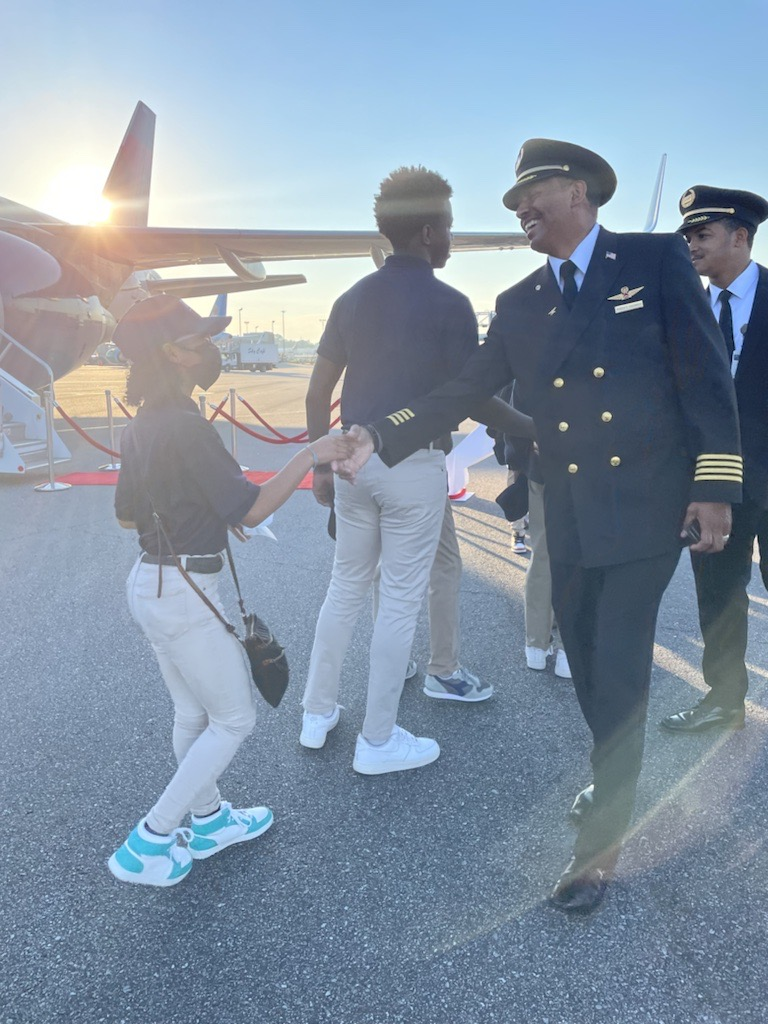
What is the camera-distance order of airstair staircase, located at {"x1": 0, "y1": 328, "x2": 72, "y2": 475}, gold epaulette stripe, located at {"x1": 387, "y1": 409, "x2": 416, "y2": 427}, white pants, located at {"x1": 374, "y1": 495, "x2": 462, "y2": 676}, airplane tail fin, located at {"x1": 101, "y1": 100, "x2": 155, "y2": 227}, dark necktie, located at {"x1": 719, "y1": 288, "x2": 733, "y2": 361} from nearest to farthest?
gold epaulette stripe, located at {"x1": 387, "y1": 409, "x2": 416, "y2": 427} < dark necktie, located at {"x1": 719, "y1": 288, "x2": 733, "y2": 361} < white pants, located at {"x1": 374, "y1": 495, "x2": 462, "y2": 676} < airstair staircase, located at {"x1": 0, "y1": 328, "x2": 72, "y2": 475} < airplane tail fin, located at {"x1": 101, "y1": 100, "x2": 155, "y2": 227}

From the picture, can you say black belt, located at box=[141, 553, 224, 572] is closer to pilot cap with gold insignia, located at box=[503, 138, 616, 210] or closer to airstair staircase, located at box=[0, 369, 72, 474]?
pilot cap with gold insignia, located at box=[503, 138, 616, 210]

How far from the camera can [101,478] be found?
9258 mm

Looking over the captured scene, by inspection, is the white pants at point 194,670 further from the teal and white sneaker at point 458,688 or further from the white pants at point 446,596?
the teal and white sneaker at point 458,688

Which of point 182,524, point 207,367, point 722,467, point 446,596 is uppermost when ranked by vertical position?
point 207,367

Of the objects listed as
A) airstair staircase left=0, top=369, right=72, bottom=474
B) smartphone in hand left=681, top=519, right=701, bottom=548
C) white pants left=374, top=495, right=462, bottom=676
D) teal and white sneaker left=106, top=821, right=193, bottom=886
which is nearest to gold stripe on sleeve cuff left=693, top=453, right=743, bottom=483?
smartphone in hand left=681, top=519, right=701, bottom=548

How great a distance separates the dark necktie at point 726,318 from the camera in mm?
2809

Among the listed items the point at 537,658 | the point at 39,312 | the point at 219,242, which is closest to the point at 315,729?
the point at 537,658

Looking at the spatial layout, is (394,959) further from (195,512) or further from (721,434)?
(721,434)

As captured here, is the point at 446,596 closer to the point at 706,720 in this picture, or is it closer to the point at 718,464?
the point at 706,720

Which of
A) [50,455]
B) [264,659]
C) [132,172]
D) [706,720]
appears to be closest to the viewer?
[264,659]

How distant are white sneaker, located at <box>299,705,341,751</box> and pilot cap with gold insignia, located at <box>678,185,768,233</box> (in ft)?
8.66

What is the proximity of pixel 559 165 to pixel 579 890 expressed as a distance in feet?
7.05

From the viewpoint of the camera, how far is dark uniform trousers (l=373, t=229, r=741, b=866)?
1.85 meters

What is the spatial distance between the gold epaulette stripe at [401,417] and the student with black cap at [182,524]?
0.74 feet
